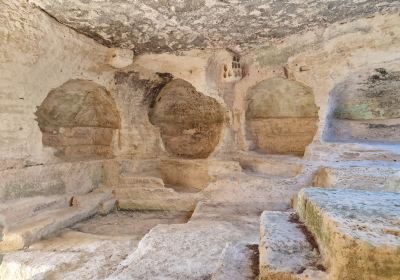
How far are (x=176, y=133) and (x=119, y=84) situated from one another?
7.34 ft

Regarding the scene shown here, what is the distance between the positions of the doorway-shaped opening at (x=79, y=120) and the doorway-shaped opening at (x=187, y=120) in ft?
3.85

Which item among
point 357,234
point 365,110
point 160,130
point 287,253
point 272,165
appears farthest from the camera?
point 160,130

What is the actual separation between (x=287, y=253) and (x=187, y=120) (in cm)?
657

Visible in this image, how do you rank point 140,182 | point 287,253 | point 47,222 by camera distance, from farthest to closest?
point 140,182
point 47,222
point 287,253

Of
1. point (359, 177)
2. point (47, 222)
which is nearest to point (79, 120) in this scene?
point (47, 222)

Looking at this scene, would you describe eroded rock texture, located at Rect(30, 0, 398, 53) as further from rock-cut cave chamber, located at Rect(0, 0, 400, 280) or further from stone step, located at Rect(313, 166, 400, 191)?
stone step, located at Rect(313, 166, 400, 191)

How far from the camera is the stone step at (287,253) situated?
1.25 meters

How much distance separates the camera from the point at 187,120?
25.7ft

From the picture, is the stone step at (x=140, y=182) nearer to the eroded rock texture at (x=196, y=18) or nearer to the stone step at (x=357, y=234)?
the eroded rock texture at (x=196, y=18)

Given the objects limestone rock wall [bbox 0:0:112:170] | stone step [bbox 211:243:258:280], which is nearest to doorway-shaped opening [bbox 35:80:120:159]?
limestone rock wall [bbox 0:0:112:170]

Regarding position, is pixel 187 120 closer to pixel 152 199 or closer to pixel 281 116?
pixel 281 116

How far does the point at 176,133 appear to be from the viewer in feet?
25.8

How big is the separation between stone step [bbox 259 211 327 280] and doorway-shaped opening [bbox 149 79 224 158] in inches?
223

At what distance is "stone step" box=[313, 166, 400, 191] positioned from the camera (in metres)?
3.89
